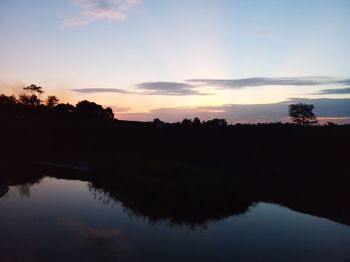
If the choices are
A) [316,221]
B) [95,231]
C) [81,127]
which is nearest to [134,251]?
[95,231]

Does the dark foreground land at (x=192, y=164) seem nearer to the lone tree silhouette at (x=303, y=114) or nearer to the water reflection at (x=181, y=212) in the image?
the water reflection at (x=181, y=212)

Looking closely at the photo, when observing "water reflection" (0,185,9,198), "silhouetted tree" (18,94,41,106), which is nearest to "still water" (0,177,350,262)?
"water reflection" (0,185,9,198)

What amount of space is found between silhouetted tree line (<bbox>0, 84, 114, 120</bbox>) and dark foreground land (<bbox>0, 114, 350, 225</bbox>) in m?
23.9

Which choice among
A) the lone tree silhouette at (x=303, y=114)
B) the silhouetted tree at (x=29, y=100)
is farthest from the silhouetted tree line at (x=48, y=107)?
the lone tree silhouette at (x=303, y=114)

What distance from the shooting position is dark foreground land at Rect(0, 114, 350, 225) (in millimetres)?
25516

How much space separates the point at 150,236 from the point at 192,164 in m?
26.0

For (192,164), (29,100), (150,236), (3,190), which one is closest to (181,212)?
(150,236)

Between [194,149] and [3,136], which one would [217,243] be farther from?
[3,136]

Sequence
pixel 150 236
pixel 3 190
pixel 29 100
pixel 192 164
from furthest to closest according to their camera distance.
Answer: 1. pixel 29 100
2. pixel 192 164
3. pixel 3 190
4. pixel 150 236

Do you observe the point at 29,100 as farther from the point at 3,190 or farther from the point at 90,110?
the point at 3,190

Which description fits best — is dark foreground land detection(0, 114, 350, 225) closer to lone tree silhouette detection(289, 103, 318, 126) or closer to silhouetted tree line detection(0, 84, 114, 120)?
silhouetted tree line detection(0, 84, 114, 120)

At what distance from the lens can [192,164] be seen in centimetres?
4534

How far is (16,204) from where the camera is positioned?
2678 centimetres

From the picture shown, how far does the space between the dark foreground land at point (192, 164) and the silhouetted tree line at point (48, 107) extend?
23.9 metres
